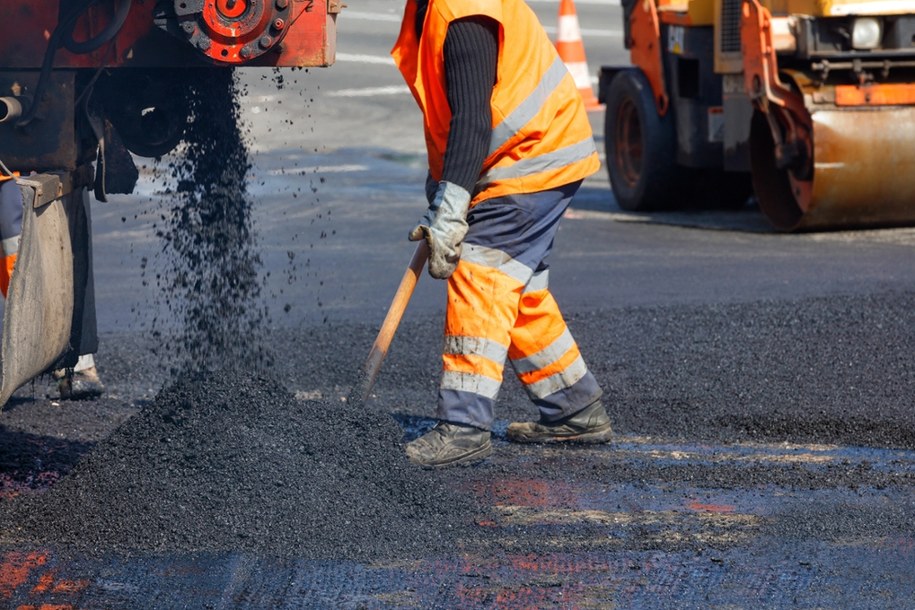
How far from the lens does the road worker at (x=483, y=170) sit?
159 inches

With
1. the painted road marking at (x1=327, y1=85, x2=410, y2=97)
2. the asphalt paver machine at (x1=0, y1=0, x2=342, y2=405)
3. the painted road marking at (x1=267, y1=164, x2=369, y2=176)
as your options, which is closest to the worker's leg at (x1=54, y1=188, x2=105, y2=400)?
the asphalt paver machine at (x1=0, y1=0, x2=342, y2=405)

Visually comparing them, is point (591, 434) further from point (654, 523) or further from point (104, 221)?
point (104, 221)

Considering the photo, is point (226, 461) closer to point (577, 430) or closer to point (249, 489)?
point (249, 489)

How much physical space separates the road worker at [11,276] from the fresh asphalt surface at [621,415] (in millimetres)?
98

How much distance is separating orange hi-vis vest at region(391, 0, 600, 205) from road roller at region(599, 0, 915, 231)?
373 cm

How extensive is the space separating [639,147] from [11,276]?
6827mm

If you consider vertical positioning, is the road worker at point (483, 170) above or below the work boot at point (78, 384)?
above

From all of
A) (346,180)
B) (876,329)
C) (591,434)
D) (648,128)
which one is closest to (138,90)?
(591,434)

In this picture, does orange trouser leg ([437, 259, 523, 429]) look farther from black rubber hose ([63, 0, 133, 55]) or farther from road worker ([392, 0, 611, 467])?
black rubber hose ([63, 0, 133, 55])

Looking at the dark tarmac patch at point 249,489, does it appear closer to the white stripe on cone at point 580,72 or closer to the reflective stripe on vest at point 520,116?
the reflective stripe on vest at point 520,116

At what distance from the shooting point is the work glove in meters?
4.01

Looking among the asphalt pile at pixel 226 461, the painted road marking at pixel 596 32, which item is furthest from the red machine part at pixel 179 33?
the painted road marking at pixel 596 32

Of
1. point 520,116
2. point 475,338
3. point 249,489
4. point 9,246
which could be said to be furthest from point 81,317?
point 520,116

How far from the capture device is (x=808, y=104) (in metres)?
7.75
